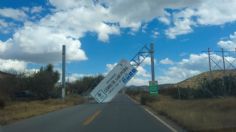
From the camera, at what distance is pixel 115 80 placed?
55219 millimetres

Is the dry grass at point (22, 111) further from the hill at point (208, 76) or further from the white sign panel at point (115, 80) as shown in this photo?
the hill at point (208, 76)

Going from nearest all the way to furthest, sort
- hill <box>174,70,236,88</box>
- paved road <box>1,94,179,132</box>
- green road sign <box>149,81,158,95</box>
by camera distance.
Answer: paved road <box>1,94,179,132</box>
green road sign <box>149,81,158,95</box>
hill <box>174,70,236,88</box>

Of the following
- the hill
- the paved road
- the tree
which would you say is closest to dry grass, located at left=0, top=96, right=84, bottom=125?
the paved road

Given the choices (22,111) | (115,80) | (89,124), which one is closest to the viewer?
(89,124)

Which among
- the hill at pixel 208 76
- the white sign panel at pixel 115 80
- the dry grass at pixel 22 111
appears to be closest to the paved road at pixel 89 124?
the dry grass at pixel 22 111

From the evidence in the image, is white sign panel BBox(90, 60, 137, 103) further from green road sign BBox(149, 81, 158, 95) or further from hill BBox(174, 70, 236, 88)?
hill BBox(174, 70, 236, 88)

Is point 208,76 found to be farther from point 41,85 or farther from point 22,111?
point 22,111

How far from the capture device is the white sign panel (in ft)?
180

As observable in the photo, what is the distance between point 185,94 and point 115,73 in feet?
55.6

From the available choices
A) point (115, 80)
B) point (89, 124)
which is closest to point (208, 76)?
point (115, 80)

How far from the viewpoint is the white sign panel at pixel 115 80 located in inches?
2160

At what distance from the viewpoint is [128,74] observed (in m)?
54.8

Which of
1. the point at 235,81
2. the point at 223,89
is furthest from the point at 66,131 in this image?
the point at 235,81

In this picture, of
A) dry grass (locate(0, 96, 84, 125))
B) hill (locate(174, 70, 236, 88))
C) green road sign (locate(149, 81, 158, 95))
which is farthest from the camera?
hill (locate(174, 70, 236, 88))
